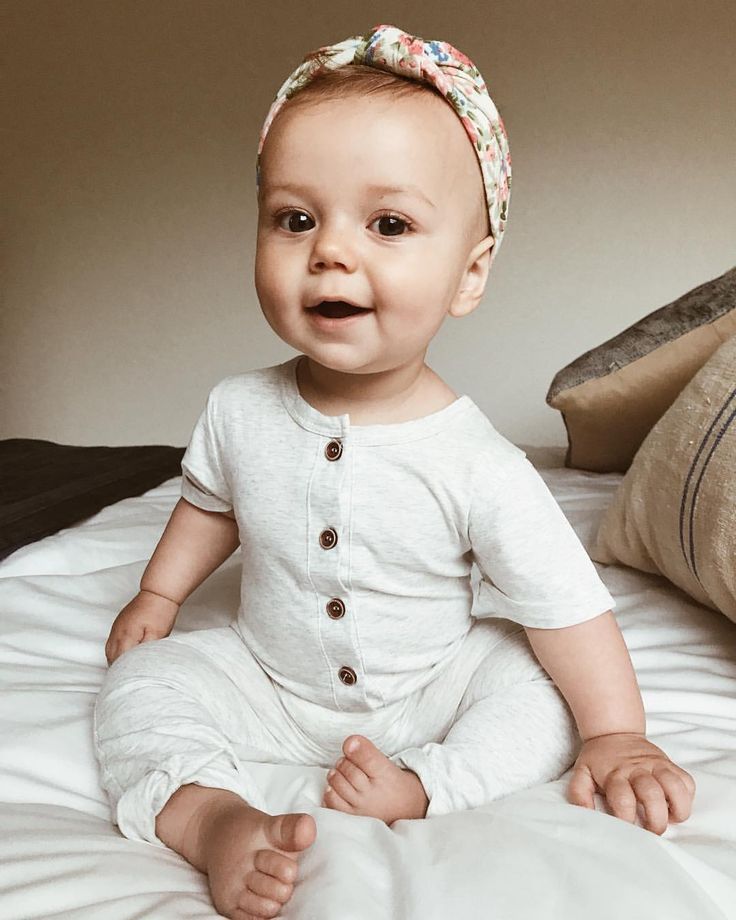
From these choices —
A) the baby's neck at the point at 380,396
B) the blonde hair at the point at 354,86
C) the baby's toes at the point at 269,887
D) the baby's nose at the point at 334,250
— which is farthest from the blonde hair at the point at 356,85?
the baby's toes at the point at 269,887

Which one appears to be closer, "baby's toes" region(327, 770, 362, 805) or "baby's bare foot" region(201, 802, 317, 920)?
"baby's bare foot" region(201, 802, 317, 920)

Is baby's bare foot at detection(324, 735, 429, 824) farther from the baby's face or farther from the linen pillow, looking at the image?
the linen pillow

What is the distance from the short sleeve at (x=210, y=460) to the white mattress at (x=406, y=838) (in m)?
0.20

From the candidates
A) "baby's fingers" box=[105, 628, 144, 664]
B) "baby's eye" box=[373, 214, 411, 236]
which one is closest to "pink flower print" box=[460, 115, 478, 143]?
"baby's eye" box=[373, 214, 411, 236]

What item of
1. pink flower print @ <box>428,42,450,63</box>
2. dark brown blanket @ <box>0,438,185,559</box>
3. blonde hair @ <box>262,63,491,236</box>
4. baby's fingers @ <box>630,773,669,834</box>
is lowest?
dark brown blanket @ <box>0,438,185,559</box>

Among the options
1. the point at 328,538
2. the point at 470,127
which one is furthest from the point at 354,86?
the point at 328,538

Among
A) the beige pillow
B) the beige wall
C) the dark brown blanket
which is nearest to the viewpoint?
the beige pillow

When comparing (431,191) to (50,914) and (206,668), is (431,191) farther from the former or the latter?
(50,914)

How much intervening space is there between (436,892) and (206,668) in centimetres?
37

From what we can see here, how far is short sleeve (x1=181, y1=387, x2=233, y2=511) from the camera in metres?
0.94

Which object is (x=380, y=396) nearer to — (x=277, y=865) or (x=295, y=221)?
(x=295, y=221)

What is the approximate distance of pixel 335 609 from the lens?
0.85 meters

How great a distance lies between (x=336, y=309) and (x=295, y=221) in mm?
79

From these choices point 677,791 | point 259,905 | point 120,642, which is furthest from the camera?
point 120,642
